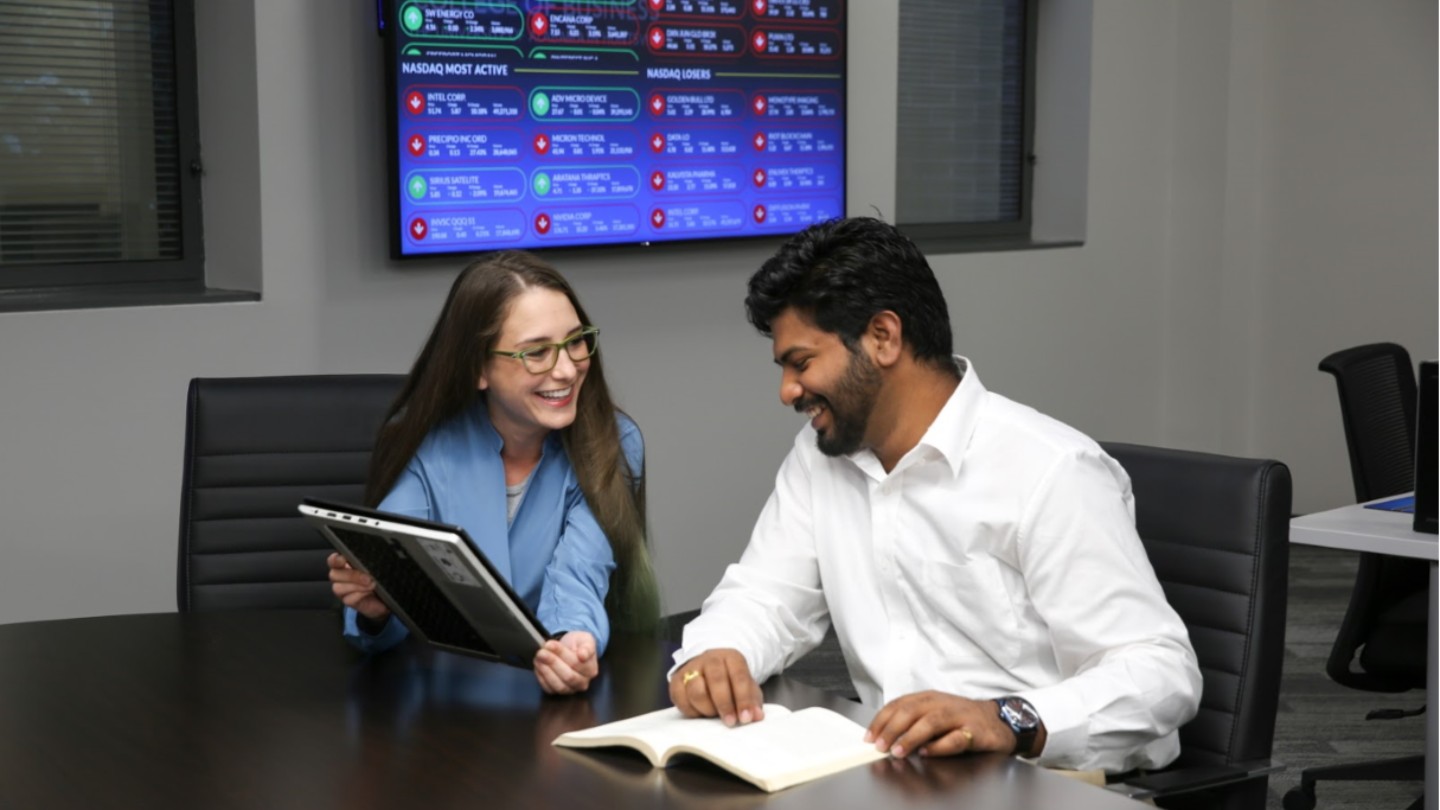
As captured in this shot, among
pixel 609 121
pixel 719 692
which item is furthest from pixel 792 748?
pixel 609 121

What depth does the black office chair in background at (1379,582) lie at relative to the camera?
3.11 metres

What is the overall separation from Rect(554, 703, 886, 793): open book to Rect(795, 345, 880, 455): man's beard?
44 cm

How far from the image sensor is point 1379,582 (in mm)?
3135

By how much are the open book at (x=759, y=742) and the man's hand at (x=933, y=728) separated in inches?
1.0

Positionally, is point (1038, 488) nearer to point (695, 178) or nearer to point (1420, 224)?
point (695, 178)

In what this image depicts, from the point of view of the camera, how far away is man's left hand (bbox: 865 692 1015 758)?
1.66 metres

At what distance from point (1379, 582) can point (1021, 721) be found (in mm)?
1642

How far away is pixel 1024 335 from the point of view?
18.5 feet

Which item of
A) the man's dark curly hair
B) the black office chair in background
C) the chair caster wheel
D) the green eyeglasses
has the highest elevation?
the man's dark curly hair

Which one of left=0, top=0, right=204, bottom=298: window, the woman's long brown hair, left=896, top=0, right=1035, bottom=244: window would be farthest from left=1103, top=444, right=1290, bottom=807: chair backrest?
Answer: left=896, top=0, right=1035, bottom=244: window

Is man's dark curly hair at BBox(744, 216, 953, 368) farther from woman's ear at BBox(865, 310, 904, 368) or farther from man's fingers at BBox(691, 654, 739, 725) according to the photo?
man's fingers at BBox(691, 654, 739, 725)

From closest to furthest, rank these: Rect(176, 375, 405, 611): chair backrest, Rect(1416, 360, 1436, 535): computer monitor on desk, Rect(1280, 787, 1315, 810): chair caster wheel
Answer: Rect(1416, 360, 1436, 535): computer monitor on desk
Rect(176, 375, 405, 611): chair backrest
Rect(1280, 787, 1315, 810): chair caster wheel

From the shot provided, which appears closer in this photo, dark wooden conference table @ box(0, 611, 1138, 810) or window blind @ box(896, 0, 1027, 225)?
dark wooden conference table @ box(0, 611, 1138, 810)

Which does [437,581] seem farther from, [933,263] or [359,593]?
[933,263]
